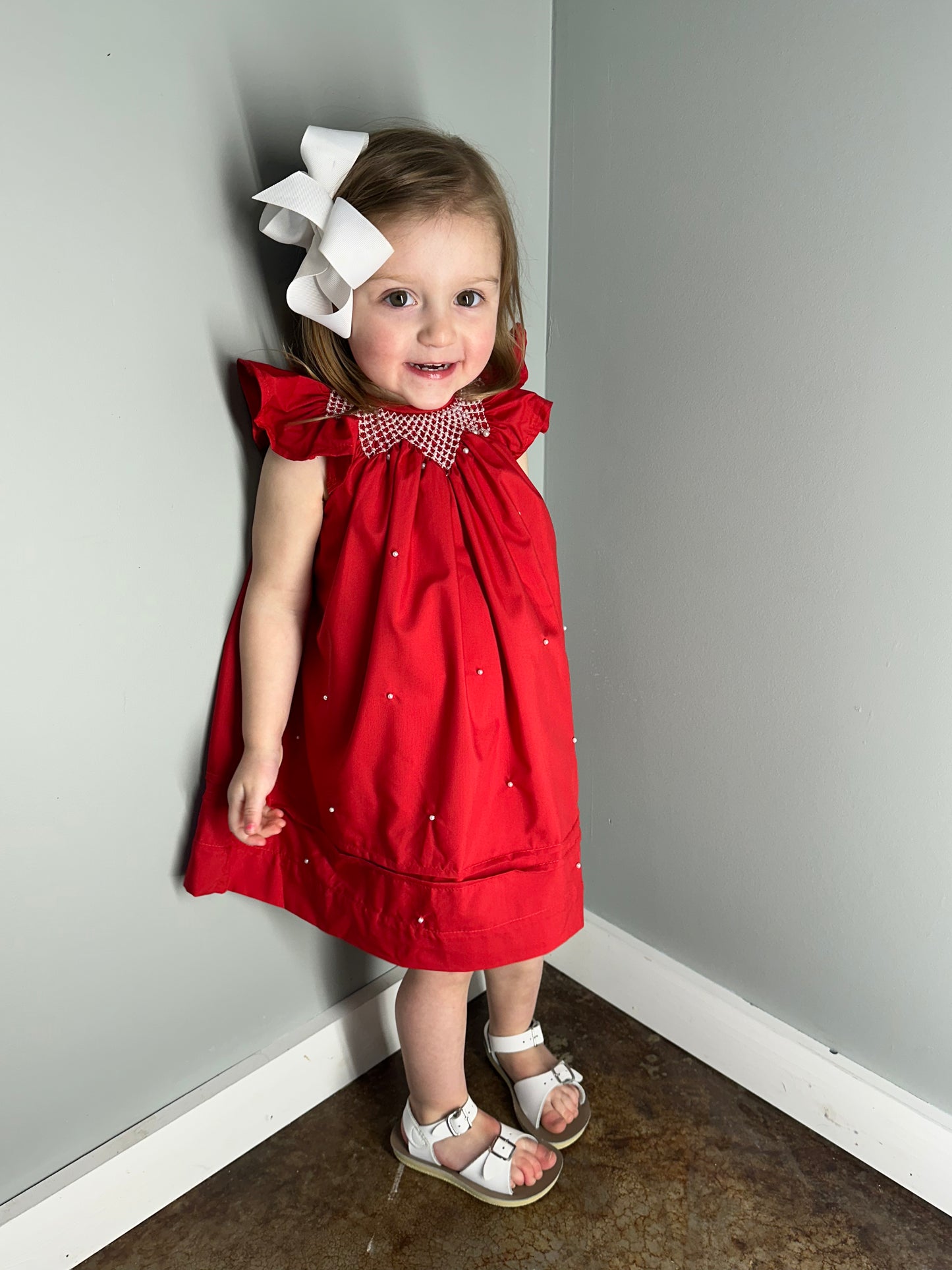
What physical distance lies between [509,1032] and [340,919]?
1.17 ft

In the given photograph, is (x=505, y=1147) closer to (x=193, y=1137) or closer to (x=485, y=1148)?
(x=485, y=1148)

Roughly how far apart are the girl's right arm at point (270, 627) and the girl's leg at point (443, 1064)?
0.92 feet

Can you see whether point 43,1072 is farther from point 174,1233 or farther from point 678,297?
point 678,297

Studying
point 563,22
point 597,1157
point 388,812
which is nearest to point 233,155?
point 563,22

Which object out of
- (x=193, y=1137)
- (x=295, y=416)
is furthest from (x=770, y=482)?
(x=193, y=1137)

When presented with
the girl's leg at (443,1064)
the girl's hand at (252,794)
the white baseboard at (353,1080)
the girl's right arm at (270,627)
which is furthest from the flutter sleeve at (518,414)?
the white baseboard at (353,1080)

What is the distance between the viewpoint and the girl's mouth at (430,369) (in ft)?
3.11

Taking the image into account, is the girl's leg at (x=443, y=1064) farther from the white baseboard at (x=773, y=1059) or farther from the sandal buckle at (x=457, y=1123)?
the white baseboard at (x=773, y=1059)

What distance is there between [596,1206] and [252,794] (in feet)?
2.10

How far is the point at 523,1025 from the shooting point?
1.27 metres

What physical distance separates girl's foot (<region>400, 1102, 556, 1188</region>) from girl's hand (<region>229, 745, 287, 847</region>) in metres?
0.42

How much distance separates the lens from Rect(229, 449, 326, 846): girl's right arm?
0.99 meters

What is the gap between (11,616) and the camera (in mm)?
908

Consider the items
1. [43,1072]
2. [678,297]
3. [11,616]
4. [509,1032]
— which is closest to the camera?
[11,616]
